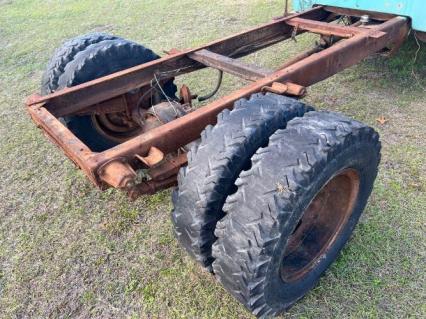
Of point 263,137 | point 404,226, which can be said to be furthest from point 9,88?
point 404,226

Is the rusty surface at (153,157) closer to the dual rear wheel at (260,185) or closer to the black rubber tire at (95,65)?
the dual rear wheel at (260,185)

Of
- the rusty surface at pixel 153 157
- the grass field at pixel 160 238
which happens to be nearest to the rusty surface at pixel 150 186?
the rusty surface at pixel 153 157

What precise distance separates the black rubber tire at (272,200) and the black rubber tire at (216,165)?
9 cm

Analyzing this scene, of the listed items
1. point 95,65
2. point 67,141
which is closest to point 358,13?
point 95,65

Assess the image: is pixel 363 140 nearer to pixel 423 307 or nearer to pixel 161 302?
pixel 423 307

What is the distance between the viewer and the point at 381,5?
12.9ft

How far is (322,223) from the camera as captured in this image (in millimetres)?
2588

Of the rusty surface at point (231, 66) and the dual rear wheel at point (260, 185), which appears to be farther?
the rusty surface at point (231, 66)

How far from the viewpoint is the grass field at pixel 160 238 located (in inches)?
97.4

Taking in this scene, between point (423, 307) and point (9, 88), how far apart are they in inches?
221

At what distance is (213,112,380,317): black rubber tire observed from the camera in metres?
1.86

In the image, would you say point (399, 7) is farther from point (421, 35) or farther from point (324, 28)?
point (324, 28)

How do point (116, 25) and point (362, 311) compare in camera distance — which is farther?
point (116, 25)

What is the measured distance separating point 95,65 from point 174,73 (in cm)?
63
